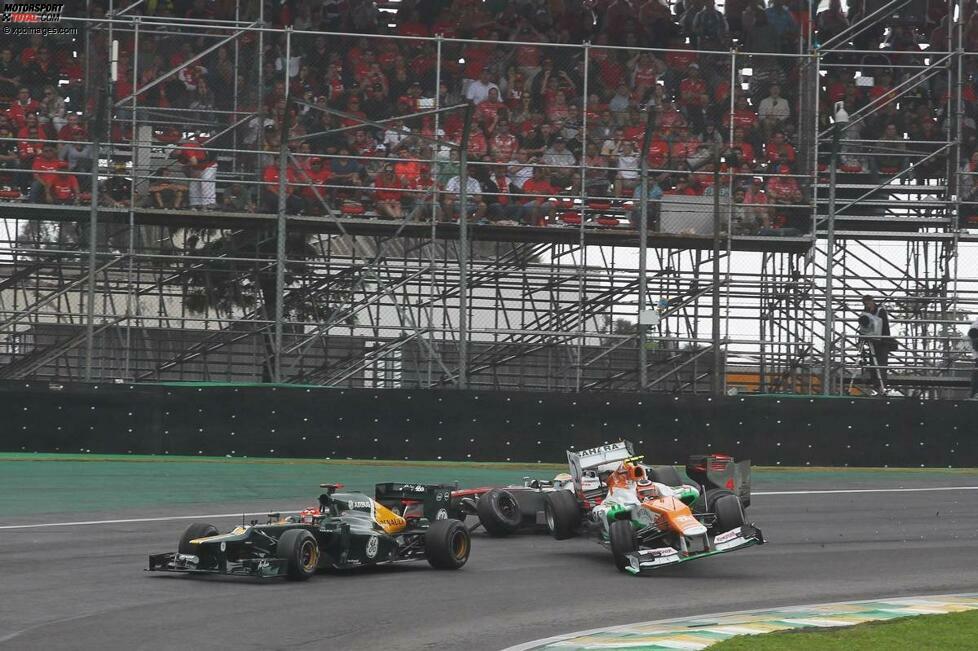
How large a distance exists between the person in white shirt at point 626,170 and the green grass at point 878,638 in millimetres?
13867

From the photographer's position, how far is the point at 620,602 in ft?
36.3

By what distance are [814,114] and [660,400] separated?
5832mm

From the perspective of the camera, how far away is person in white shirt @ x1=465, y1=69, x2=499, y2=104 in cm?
2370

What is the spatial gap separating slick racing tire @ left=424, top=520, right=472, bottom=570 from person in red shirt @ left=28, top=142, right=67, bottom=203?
12.1m

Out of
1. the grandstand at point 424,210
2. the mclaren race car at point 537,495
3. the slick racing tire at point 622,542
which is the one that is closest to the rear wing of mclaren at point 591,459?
the mclaren race car at point 537,495

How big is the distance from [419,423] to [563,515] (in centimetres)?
736

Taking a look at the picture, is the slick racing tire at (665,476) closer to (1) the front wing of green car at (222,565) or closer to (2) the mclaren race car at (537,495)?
(2) the mclaren race car at (537,495)

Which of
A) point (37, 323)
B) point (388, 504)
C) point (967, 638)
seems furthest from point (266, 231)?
point (967, 638)

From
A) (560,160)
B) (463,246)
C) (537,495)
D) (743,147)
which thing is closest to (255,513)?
(537,495)

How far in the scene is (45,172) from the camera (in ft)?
73.4

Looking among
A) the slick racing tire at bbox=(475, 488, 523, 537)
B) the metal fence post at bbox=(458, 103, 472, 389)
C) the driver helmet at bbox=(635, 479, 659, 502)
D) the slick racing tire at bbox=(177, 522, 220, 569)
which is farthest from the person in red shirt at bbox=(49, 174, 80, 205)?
the driver helmet at bbox=(635, 479, 659, 502)

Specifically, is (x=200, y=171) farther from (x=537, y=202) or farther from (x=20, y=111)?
(x=537, y=202)

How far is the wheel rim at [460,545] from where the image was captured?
493 inches

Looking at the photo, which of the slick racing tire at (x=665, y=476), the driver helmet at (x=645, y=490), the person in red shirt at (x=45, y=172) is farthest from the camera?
the person in red shirt at (x=45, y=172)
